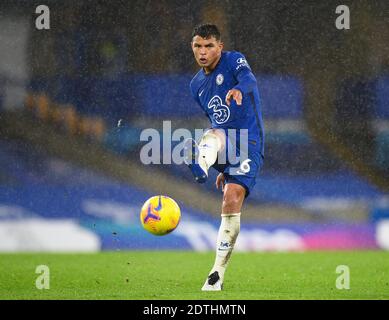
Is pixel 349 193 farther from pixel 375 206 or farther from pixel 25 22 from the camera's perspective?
pixel 25 22

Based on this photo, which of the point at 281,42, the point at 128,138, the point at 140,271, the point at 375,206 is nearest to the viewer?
the point at 140,271

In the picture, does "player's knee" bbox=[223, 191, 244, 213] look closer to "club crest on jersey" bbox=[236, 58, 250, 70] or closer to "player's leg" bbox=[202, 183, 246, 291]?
"player's leg" bbox=[202, 183, 246, 291]

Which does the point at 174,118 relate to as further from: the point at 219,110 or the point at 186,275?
the point at 219,110

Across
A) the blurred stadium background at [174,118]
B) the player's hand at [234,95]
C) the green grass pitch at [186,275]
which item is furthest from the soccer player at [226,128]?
the blurred stadium background at [174,118]

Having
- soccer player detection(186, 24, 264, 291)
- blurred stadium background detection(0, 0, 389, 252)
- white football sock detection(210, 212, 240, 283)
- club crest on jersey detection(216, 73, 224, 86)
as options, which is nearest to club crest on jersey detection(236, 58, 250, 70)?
soccer player detection(186, 24, 264, 291)

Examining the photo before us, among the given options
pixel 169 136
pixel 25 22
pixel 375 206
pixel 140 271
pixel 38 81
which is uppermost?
pixel 25 22

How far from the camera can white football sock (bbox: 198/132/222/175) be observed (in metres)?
6.79

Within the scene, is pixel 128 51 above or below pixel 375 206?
above

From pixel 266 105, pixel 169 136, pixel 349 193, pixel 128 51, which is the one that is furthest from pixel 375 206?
pixel 128 51

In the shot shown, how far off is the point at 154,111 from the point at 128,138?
1.90 ft

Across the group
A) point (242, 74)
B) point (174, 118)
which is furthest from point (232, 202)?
point (174, 118)

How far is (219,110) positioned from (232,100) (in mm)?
146

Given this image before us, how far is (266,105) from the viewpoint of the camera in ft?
42.4

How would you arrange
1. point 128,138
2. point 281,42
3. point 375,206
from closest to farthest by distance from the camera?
point 375,206
point 128,138
point 281,42
